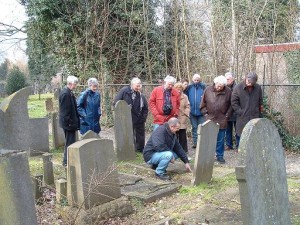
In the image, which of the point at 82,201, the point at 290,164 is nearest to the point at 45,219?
the point at 82,201

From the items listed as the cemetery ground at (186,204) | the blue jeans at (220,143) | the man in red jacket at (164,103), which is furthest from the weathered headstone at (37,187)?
the blue jeans at (220,143)

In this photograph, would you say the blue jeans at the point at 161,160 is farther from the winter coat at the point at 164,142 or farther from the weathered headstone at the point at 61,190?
the weathered headstone at the point at 61,190

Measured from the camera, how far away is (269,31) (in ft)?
51.7

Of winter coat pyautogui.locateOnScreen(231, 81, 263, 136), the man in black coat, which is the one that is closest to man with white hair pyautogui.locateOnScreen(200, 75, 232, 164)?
winter coat pyautogui.locateOnScreen(231, 81, 263, 136)

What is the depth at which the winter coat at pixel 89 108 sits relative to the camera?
876 cm

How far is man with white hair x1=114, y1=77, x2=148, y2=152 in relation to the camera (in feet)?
30.5

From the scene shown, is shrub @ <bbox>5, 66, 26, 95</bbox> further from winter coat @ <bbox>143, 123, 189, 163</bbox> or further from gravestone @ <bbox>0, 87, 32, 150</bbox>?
gravestone @ <bbox>0, 87, 32, 150</bbox>

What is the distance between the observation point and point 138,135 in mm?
9617

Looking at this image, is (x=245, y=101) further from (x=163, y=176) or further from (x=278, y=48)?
(x=278, y=48)

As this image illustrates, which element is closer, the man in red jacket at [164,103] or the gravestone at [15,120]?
the gravestone at [15,120]

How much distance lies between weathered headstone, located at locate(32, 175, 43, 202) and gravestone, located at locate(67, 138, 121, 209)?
1.97 ft

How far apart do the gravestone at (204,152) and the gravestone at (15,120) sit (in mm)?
2740

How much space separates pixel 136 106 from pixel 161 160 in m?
2.42

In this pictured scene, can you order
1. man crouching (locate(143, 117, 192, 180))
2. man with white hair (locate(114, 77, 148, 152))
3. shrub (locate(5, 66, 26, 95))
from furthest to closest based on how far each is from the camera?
shrub (locate(5, 66, 26, 95)) → man with white hair (locate(114, 77, 148, 152)) → man crouching (locate(143, 117, 192, 180))
